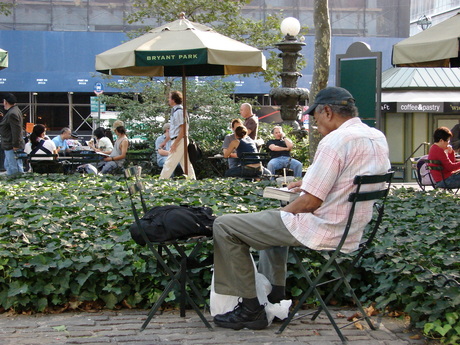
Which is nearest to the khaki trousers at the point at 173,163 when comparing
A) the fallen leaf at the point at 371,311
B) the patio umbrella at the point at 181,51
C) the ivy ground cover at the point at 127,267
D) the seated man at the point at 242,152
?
the seated man at the point at 242,152

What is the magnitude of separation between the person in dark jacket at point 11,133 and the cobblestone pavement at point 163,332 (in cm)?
915

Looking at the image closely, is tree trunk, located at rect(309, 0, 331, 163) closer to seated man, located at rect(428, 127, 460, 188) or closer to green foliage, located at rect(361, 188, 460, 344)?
seated man, located at rect(428, 127, 460, 188)

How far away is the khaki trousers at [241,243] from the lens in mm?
4426

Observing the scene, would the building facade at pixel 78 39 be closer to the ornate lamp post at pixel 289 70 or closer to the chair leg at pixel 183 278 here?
the ornate lamp post at pixel 289 70

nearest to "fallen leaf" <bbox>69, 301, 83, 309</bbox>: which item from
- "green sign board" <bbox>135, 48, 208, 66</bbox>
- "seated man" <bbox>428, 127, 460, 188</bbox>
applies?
"green sign board" <bbox>135, 48, 208, 66</bbox>

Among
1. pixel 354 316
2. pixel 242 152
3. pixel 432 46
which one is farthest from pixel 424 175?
pixel 354 316

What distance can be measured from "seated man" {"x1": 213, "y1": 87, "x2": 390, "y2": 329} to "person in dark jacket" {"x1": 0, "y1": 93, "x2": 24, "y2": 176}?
985 centimetres

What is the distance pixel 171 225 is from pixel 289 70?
13.5 m

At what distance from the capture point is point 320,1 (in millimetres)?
14992

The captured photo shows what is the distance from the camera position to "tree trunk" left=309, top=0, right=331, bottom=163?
15.1 meters

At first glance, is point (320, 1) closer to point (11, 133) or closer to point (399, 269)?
point (11, 133)

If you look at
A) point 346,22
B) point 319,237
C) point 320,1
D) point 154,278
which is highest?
point 346,22

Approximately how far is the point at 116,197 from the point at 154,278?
3.40 metres

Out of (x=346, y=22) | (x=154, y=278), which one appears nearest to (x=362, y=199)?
(x=154, y=278)
